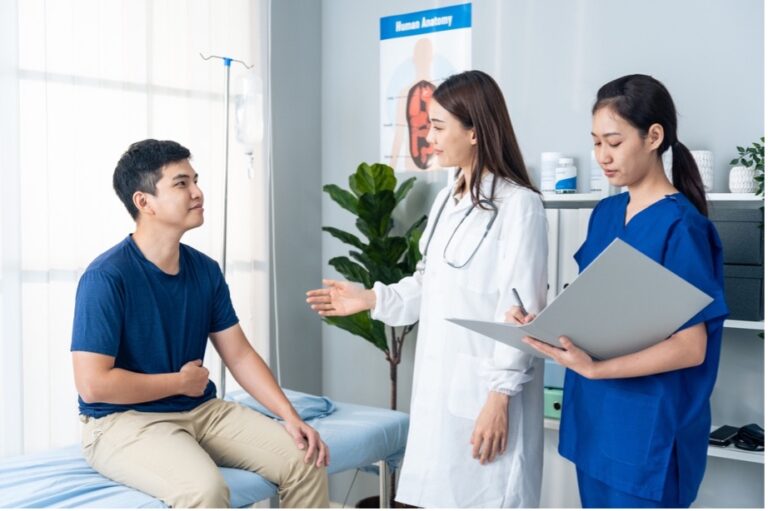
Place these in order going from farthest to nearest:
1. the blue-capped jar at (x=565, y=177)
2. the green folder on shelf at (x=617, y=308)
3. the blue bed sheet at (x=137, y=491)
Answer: the blue-capped jar at (x=565, y=177) → the blue bed sheet at (x=137, y=491) → the green folder on shelf at (x=617, y=308)

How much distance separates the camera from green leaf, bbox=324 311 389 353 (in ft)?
10.2

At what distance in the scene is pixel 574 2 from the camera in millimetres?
2893

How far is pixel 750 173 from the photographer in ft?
7.79

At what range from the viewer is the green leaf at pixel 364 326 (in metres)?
3.12

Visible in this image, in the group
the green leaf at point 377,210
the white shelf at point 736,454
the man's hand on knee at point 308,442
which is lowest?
the white shelf at point 736,454

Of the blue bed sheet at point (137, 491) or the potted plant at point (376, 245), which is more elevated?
the potted plant at point (376, 245)

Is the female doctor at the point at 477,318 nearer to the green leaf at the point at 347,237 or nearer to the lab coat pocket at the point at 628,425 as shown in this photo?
the lab coat pocket at the point at 628,425

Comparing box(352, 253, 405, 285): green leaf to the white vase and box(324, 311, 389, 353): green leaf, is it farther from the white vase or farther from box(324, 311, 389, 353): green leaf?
the white vase

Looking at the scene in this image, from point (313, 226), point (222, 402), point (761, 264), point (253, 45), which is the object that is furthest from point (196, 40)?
point (761, 264)

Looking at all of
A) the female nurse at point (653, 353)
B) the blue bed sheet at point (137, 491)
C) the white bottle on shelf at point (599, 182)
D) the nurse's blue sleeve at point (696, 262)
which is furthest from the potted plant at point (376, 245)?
the nurse's blue sleeve at point (696, 262)

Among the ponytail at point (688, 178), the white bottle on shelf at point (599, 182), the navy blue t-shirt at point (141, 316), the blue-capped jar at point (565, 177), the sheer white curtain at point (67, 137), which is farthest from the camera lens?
the blue-capped jar at point (565, 177)

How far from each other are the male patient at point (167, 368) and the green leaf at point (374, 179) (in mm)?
1058

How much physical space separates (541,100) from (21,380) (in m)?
1.99

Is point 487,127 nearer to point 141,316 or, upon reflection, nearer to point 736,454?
point 141,316
